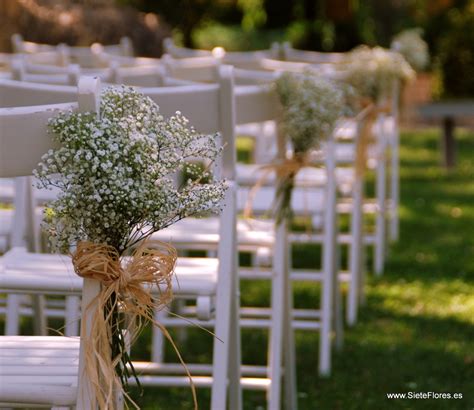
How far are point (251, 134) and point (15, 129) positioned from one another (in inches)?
167

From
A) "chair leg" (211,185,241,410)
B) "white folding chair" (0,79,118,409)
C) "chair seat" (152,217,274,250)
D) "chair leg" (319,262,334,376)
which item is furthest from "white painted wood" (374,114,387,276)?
"white folding chair" (0,79,118,409)

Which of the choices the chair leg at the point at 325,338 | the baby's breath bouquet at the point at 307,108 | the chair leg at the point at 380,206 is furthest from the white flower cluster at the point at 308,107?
the chair leg at the point at 380,206

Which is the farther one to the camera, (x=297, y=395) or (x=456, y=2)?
(x=456, y=2)

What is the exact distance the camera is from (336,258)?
466 cm

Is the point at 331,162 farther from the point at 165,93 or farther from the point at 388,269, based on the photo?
the point at 388,269

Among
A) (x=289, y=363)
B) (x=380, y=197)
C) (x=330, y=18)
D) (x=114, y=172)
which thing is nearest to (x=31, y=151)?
(x=114, y=172)

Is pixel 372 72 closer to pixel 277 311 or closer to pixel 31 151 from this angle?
pixel 277 311

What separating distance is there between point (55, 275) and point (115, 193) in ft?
2.58

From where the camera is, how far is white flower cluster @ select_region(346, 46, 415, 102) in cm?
458

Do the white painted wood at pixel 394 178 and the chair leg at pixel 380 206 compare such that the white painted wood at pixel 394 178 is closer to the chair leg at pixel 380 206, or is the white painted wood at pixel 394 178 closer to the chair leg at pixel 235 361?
the chair leg at pixel 380 206

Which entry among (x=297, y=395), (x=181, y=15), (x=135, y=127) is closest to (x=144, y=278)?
(x=135, y=127)

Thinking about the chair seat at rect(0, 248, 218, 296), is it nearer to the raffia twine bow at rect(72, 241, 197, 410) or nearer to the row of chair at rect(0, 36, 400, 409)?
the row of chair at rect(0, 36, 400, 409)

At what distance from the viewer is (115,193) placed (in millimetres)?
1900

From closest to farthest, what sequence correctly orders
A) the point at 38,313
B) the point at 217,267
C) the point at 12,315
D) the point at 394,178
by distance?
the point at 217,267
the point at 12,315
the point at 38,313
the point at 394,178
